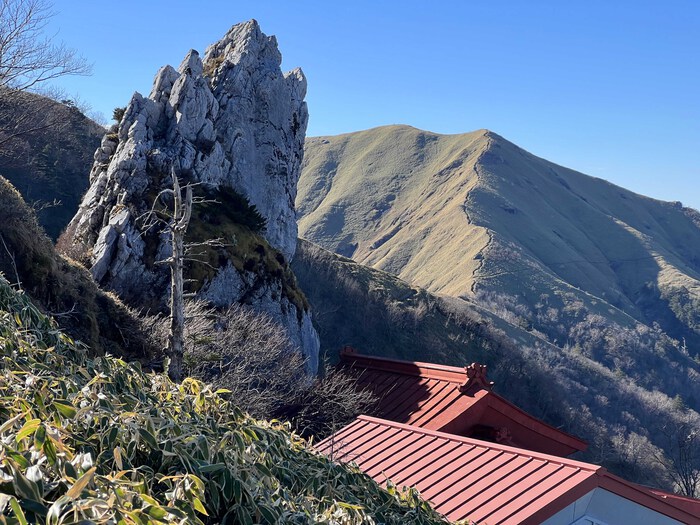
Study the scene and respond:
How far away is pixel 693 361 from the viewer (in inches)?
4205

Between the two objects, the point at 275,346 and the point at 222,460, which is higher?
the point at 222,460

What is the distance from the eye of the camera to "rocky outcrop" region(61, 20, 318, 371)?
23.6m

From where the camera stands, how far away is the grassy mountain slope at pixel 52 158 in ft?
136

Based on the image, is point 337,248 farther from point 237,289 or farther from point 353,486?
A: point 353,486

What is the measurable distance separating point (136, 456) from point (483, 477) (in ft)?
23.5

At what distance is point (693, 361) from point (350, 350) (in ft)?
330

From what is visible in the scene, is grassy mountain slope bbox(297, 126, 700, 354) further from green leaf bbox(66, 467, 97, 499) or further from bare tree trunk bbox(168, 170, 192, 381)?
green leaf bbox(66, 467, 97, 499)

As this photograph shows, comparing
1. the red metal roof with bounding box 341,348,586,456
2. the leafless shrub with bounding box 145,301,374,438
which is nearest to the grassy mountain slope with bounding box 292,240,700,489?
the leafless shrub with bounding box 145,301,374,438

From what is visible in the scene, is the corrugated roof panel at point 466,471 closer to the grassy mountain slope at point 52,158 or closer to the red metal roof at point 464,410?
the red metal roof at point 464,410

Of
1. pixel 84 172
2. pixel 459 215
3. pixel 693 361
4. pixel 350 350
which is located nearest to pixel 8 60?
pixel 350 350

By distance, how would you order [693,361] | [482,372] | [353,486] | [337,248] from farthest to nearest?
[337,248]
[693,361]
[482,372]
[353,486]

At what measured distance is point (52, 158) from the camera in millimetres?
48281

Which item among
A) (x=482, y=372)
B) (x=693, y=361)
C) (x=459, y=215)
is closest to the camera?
(x=482, y=372)

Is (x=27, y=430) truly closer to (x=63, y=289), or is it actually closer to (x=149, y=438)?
(x=149, y=438)
